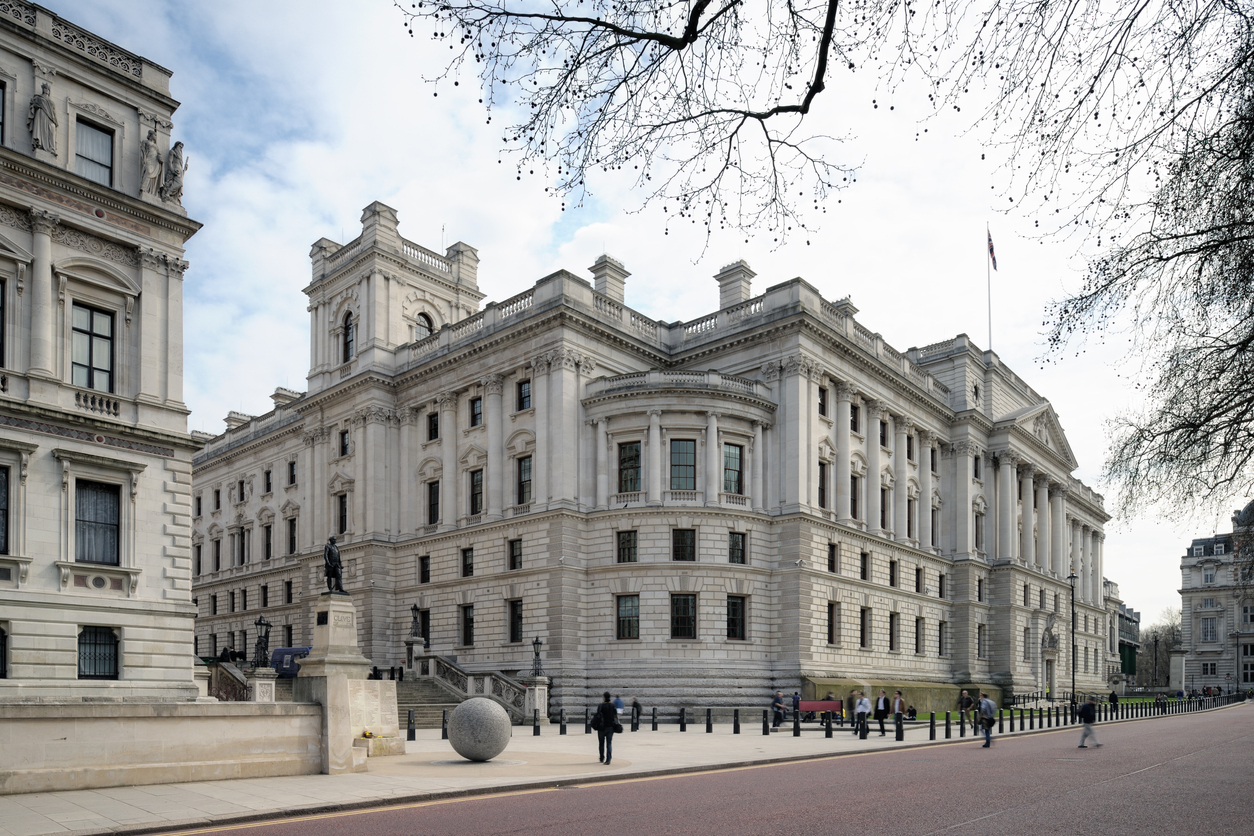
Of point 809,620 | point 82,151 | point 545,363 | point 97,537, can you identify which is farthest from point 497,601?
point 82,151

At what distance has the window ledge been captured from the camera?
2678 cm

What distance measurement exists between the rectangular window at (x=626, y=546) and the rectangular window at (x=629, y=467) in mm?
1993

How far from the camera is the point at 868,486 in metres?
53.5

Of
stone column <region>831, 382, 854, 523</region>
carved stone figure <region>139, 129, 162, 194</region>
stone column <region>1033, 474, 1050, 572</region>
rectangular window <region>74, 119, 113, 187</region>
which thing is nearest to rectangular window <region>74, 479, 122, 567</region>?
rectangular window <region>74, 119, 113, 187</region>

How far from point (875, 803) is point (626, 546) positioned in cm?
3078

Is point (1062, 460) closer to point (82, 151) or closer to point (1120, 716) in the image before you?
point (1120, 716)

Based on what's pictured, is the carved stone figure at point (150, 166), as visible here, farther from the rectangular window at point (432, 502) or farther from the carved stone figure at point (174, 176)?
the rectangular window at point (432, 502)

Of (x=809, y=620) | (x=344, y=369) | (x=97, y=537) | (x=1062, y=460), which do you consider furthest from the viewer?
(x=1062, y=460)

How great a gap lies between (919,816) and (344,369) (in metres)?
49.9

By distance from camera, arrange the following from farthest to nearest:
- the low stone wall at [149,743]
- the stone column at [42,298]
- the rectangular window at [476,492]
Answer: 1. the rectangular window at [476,492]
2. the stone column at [42,298]
3. the low stone wall at [149,743]

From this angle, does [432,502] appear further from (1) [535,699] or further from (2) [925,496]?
(2) [925,496]

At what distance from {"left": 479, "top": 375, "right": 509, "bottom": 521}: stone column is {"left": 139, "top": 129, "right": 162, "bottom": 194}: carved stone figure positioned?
22.5 m

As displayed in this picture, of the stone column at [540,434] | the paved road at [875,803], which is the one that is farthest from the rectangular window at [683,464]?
the paved road at [875,803]

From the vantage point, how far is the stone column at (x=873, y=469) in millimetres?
53219
